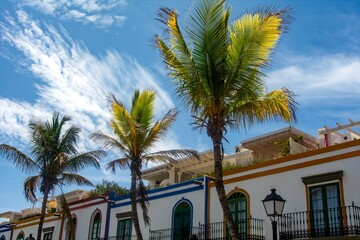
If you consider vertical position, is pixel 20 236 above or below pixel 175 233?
above

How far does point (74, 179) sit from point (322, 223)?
1420 centimetres

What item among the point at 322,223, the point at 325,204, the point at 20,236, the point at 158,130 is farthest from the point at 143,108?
the point at 20,236

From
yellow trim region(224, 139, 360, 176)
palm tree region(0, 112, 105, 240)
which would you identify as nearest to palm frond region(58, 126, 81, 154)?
palm tree region(0, 112, 105, 240)

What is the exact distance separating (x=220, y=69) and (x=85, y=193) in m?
22.3

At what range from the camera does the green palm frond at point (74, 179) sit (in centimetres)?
2494

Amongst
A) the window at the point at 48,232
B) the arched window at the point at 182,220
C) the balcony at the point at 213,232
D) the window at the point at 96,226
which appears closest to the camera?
the balcony at the point at 213,232

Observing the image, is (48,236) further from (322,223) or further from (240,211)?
(322,223)

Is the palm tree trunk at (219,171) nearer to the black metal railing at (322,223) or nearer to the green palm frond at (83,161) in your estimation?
the black metal railing at (322,223)

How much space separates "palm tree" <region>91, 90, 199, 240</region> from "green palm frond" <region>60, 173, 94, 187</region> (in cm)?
574

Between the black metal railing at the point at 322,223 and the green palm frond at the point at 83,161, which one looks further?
the green palm frond at the point at 83,161

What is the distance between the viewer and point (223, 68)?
14.2 metres

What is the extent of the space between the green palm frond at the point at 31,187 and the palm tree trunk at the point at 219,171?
1358 cm

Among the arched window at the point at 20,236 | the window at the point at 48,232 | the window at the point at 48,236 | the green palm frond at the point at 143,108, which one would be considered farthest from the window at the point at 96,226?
the arched window at the point at 20,236

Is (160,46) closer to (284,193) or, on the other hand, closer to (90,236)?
(284,193)
